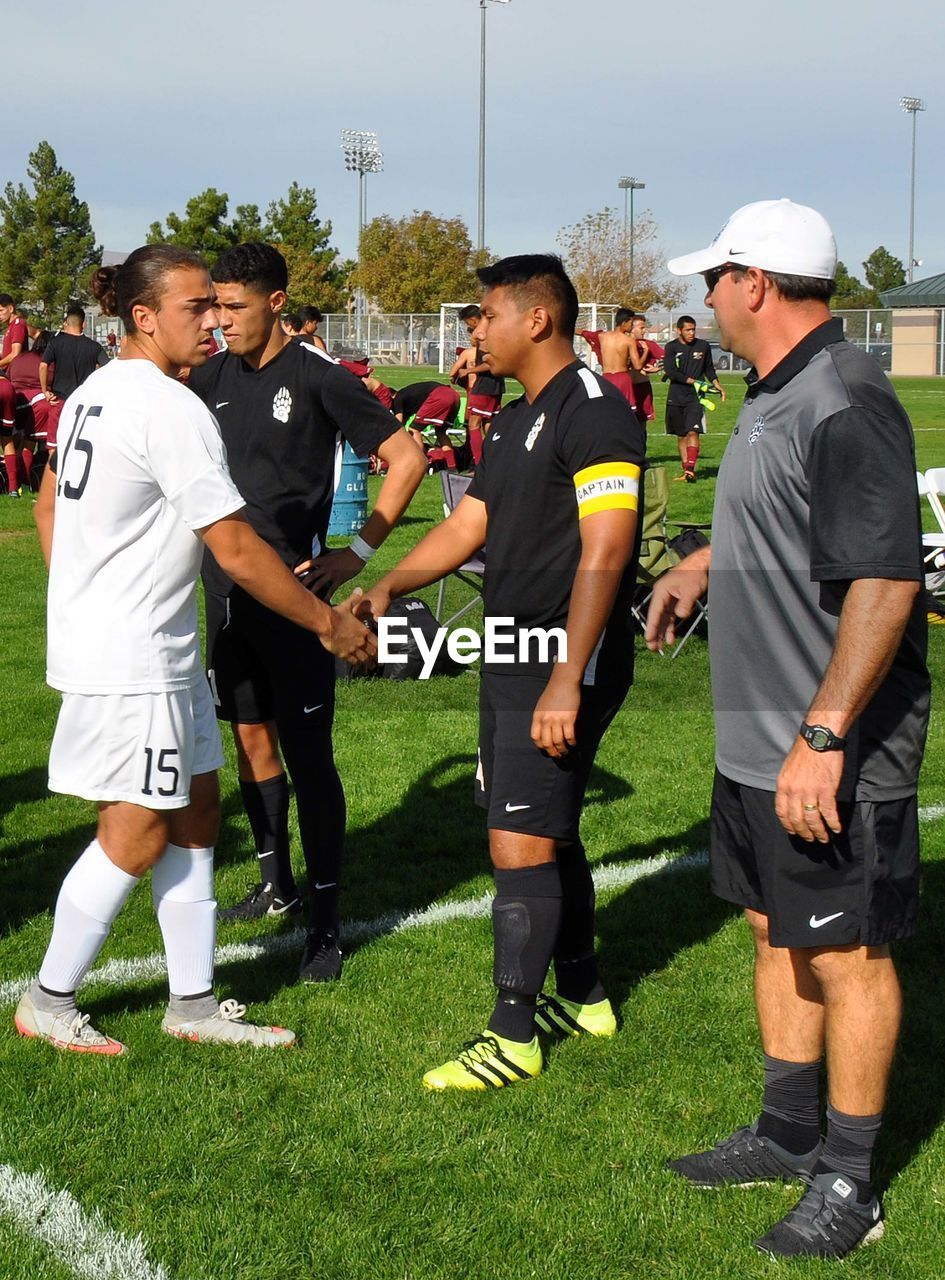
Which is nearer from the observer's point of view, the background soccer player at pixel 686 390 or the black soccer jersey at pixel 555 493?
the black soccer jersey at pixel 555 493

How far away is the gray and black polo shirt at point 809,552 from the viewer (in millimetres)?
2693

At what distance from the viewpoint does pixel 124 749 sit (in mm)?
3602

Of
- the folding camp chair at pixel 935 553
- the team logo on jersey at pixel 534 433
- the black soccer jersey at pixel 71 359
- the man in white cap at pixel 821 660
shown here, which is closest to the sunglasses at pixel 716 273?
the man in white cap at pixel 821 660

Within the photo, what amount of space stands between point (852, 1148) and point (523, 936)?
3.48 ft

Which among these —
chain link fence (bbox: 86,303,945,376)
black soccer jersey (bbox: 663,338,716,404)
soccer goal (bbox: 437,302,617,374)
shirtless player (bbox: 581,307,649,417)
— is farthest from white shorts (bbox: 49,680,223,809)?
chain link fence (bbox: 86,303,945,376)

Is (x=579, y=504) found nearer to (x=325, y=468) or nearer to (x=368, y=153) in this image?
(x=325, y=468)

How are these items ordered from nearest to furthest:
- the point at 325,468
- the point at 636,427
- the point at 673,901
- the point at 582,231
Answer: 1. the point at 636,427
2. the point at 325,468
3. the point at 673,901
4. the point at 582,231

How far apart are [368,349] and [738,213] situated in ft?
197

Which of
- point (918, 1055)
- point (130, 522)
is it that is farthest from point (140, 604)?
point (918, 1055)

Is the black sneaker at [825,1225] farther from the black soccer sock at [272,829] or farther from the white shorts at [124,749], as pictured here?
the black soccer sock at [272,829]

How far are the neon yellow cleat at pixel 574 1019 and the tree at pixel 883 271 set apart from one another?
121 metres

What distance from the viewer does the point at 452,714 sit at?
7.93m

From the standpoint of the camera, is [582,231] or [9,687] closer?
Result: [9,687]

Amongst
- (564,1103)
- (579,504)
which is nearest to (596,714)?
(579,504)
